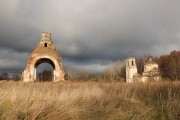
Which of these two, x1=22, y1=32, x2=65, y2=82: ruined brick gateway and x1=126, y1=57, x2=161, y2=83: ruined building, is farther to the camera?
x1=126, y1=57, x2=161, y2=83: ruined building

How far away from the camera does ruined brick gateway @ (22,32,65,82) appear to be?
17.3 m

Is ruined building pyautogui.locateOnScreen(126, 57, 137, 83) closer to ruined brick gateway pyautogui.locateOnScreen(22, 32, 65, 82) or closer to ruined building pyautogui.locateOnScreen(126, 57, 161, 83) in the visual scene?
A: ruined building pyautogui.locateOnScreen(126, 57, 161, 83)

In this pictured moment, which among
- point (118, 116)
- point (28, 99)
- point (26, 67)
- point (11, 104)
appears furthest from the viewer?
point (26, 67)

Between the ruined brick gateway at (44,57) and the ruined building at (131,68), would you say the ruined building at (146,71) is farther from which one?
the ruined brick gateway at (44,57)

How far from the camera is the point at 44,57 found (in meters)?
17.8

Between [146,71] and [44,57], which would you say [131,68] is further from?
[44,57]

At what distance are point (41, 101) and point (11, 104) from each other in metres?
0.56

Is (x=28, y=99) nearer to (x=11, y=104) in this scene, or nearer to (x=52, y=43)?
(x=11, y=104)

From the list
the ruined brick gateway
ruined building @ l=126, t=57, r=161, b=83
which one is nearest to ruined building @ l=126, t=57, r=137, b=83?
ruined building @ l=126, t=57, r=161, b=83

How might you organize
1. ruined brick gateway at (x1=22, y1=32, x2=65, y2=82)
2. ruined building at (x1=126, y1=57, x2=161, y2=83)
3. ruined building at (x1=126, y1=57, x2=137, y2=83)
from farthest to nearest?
ruined building at (x1=126, y1=57, x2=137, y2=83) < ruined building at (x1=126, y1=57, x2=161, y2=83) < ruined brick gateway at (x1=22, y1=32, x2=65, y2=82)

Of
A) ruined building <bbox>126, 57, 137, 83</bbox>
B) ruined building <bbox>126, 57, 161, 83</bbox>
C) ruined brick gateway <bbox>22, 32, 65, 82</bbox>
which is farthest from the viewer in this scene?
ruined building <bbox>126, 57, 137, 83</bbox>

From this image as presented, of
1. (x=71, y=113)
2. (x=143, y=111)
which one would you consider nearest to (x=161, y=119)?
(x=143, y=111)

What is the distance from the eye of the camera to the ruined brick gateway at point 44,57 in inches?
680

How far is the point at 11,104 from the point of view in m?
3.56
